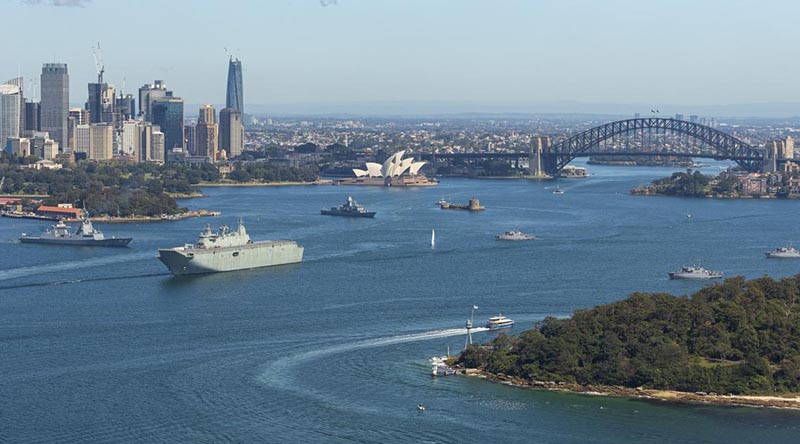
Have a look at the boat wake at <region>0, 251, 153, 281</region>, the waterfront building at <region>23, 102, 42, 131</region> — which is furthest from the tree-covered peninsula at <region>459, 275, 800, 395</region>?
the waterfront building at <region>23, 102, 42, 131</region>

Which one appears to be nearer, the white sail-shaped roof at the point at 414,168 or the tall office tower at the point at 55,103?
the white sail-shaped roof at the point at 414,168

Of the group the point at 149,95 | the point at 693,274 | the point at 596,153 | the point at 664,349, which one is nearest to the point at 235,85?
the point at 149,95

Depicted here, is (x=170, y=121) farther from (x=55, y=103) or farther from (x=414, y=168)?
(x=414, y=168)

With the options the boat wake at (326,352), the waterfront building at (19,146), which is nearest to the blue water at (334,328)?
the boat wake at (326,352)

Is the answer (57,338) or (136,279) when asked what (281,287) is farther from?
(57,338)

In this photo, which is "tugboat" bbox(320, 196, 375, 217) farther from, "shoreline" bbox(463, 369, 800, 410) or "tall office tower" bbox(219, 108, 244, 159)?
"tall office tower" bbox(219, 108, 244, 159)

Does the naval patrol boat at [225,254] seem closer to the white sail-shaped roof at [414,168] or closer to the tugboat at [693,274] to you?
the tugboat at [693,274]
